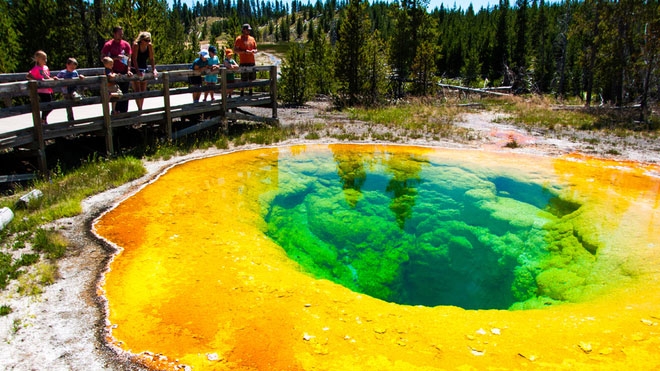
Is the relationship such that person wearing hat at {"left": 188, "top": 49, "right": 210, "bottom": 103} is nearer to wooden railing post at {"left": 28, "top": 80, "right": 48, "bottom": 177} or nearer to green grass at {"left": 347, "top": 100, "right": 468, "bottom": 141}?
wooden railing post at {"left": 28, "top": 80, "right": 48, "bottom": 177}

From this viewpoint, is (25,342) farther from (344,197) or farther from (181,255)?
(344,197)

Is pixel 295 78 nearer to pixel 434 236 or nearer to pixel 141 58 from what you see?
pixel 141 58

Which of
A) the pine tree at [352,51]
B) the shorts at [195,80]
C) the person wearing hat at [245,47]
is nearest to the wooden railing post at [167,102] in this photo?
the shorts at [195,80]

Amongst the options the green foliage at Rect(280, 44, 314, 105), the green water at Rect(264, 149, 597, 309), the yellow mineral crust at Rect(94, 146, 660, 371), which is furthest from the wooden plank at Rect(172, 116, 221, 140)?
the green foliage at Rect(280, 44, 314, 105)

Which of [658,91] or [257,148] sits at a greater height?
[658,91]

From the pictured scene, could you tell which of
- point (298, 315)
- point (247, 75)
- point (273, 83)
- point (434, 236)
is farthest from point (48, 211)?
point (273, 83)

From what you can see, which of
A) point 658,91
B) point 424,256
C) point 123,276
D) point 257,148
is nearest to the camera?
point 123,276

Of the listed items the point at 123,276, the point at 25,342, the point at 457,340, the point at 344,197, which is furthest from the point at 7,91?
the point at 457,340
